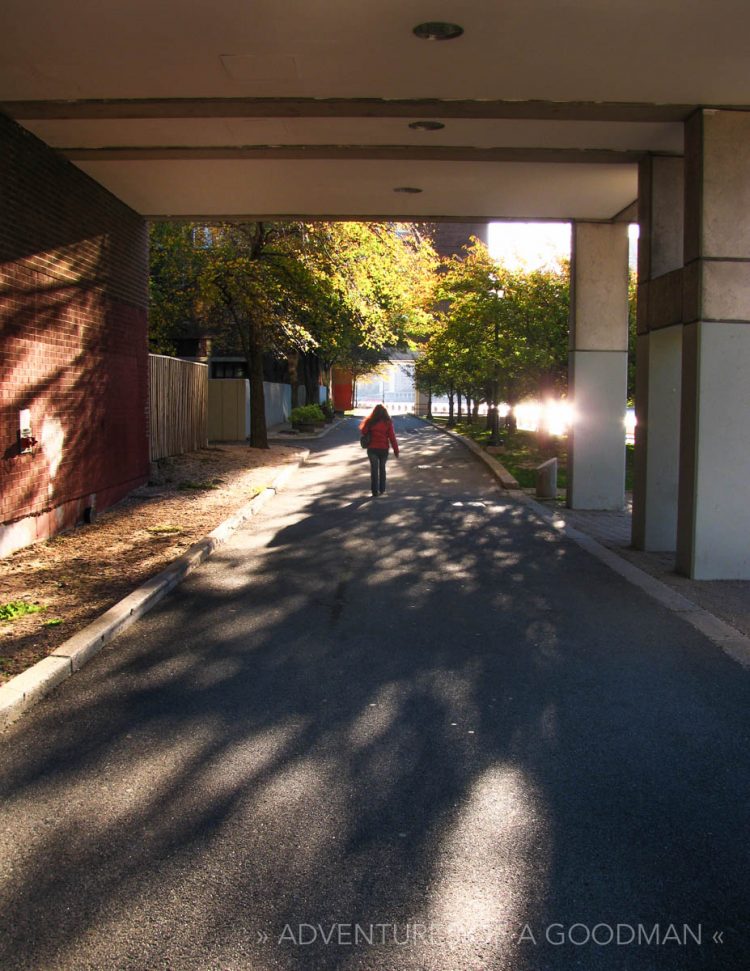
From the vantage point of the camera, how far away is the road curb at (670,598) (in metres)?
6.57

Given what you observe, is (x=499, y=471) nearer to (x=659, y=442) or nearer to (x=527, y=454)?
(x=527, y=454)

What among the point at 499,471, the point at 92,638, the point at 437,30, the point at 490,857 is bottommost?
the point at 490,857

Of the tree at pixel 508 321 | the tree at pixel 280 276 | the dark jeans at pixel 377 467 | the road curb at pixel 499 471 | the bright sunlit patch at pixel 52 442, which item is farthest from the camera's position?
the tree at pixel 508 321

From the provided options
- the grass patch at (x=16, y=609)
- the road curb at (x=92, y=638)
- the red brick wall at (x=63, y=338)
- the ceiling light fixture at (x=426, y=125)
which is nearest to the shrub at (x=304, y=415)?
the red brick wall at (x=63, y=338)

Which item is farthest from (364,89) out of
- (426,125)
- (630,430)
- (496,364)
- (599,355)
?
(630,430)

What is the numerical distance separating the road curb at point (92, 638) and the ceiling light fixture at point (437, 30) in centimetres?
500

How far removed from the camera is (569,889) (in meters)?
3.26

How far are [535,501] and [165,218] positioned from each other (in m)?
7.81

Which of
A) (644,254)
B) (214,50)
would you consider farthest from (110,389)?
(644,254)

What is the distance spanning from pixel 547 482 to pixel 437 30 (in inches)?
395

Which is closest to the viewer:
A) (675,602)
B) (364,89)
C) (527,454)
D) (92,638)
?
(92,638)

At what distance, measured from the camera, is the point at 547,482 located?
1605 centimetres

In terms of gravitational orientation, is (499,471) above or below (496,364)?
below

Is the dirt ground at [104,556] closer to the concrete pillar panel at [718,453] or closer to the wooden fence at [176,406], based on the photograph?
the wooden fence at [176,406]
